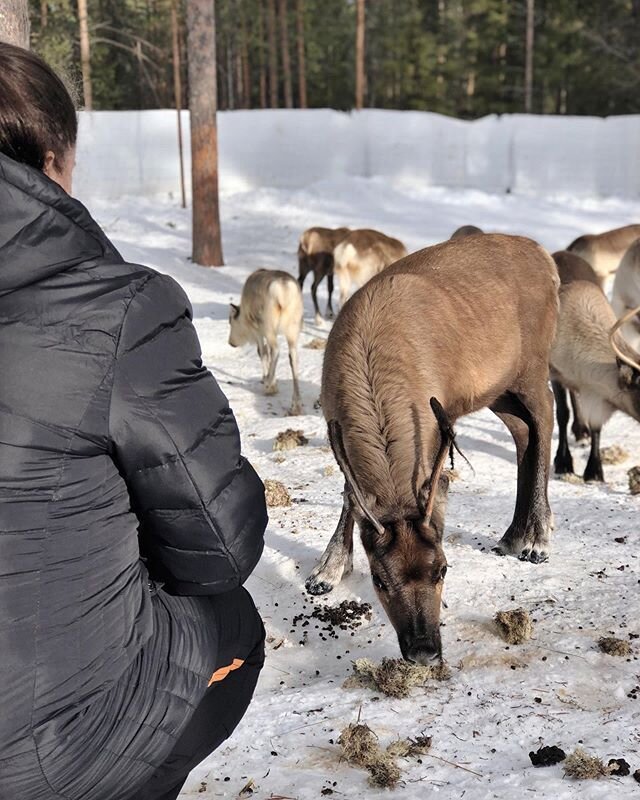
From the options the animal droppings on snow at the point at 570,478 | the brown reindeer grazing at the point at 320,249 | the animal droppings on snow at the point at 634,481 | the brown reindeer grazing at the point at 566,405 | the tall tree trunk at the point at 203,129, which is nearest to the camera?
the animal droppings on snow at the point at 634,481

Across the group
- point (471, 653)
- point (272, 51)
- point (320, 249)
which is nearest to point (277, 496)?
point (471, 653)

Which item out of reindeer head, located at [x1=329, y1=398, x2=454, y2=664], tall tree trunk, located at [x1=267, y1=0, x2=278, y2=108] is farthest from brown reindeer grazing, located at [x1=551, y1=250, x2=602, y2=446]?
tall tree trunk, located at [x1=267, y1=0, x2=278, y2=108]

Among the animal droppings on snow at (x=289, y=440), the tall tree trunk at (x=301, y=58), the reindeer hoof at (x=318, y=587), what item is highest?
the tall tree trunk at (x=301, y=58)

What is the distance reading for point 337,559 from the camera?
4262mm

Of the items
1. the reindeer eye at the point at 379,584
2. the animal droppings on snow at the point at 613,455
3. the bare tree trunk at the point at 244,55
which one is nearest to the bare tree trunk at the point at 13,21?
the reindeer eye at the point at 379,584

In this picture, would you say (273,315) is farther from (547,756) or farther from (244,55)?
(244,55)

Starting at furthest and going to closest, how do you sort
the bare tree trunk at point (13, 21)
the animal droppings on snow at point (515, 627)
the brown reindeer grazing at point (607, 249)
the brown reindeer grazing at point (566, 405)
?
the brown reindeer grazing at point (607, 249), the brown reindeer grazing at point (566, 405), the bare tree trunk at point (13, 21), the animal droppings on snow at point (515, 627)

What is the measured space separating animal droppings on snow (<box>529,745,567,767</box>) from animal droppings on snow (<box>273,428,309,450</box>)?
3793 mm

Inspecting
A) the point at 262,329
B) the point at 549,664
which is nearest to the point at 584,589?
the point at 549,664

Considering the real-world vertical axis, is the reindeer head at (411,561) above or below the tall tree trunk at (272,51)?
below

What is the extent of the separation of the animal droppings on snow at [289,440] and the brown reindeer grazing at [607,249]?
6334mm

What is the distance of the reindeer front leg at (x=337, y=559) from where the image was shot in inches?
166

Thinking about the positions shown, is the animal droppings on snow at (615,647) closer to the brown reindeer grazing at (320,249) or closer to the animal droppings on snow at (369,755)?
the animal droppings on snow at (369,755)

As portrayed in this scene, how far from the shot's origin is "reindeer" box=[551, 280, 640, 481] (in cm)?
627
